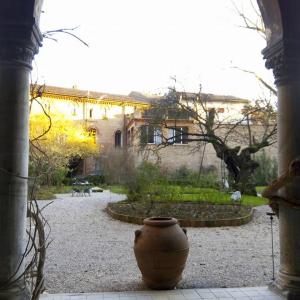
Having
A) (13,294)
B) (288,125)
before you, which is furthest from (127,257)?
(288,125)

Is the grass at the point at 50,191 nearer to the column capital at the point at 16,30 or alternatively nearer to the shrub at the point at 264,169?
the shrub at the point at 264,169

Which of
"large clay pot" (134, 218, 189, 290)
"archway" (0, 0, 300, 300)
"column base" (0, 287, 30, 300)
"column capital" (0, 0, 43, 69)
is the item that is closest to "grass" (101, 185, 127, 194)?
"large clay pot" (134, 218, 189, 290)

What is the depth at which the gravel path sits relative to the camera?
18.3 feet

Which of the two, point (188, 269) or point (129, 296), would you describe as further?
point (188, 269)

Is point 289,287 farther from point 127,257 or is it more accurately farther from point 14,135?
point 127,257

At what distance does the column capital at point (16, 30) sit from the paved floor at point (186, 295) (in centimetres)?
262

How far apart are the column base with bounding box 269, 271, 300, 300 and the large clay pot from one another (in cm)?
127

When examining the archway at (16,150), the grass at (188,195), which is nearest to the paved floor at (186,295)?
the archway at (16,150)

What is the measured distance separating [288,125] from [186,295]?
230 centimetres

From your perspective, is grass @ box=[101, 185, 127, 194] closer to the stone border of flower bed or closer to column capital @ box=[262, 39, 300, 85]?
the stone border of flower bed

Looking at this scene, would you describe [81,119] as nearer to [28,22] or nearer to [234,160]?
[234,160]

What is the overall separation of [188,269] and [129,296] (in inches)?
82.1

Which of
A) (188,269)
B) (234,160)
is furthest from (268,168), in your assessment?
(188,269)

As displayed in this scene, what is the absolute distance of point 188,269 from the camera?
642cm
